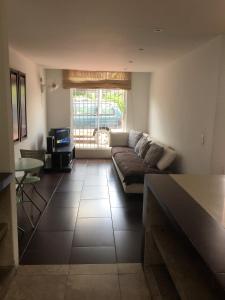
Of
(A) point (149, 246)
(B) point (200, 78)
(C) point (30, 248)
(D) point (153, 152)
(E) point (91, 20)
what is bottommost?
(C) point (30, 248)

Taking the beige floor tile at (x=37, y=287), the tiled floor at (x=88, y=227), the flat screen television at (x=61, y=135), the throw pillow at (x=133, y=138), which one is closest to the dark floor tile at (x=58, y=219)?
the tiled floor at (x=88, y=227)

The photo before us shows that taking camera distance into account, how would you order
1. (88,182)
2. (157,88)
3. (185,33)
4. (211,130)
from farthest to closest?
(157,88)
(88,182)
(211,130)
(185,33)

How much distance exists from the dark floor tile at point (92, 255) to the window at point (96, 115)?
4.82 m

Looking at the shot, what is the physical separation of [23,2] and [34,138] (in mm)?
3679

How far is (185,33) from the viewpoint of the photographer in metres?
3.02

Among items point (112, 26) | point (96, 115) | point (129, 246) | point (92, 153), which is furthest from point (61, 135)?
point (129, 246)

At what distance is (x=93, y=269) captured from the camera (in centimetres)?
238

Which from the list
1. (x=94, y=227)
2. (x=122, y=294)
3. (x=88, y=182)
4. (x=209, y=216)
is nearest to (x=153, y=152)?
(x=88, y=182)

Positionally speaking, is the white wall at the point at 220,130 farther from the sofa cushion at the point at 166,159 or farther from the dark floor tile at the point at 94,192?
the dark floor tile at the point at 94,192

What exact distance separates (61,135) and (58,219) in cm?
337

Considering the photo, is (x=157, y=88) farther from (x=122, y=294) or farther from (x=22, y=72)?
(x=122, y=294)

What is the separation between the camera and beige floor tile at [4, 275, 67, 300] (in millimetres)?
2027

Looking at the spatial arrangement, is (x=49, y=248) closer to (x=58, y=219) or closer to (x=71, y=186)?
(x=58, y=219)

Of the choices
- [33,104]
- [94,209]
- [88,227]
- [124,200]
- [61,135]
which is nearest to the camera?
[88,227]
